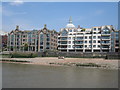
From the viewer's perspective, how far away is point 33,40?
6756 centimetres

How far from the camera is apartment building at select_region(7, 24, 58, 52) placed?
2581 inches

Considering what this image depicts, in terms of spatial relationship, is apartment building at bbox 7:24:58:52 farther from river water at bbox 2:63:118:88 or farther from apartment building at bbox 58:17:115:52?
river water at bbox 2:63:118:88

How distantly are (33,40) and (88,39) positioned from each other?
906 inches

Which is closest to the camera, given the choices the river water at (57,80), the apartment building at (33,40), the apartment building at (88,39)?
the river water at (57,80)

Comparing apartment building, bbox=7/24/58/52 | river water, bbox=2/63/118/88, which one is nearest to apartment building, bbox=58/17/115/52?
apartment building, bbox=7/24/58/52

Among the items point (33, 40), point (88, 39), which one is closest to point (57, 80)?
point (88, 39)

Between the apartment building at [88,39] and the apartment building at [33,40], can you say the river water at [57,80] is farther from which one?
the apartment building at [33,40]

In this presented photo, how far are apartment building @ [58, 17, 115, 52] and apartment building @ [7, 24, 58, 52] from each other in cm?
409

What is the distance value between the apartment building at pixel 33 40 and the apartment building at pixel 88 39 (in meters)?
4.09

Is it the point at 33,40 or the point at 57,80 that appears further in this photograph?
the point at 33,40

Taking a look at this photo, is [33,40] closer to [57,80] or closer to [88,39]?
[88,39]

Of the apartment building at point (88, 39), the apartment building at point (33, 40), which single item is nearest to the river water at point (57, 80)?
the apartment building at point (88, 39)

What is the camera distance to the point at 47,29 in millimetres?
66438

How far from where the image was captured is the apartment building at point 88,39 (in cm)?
5869
